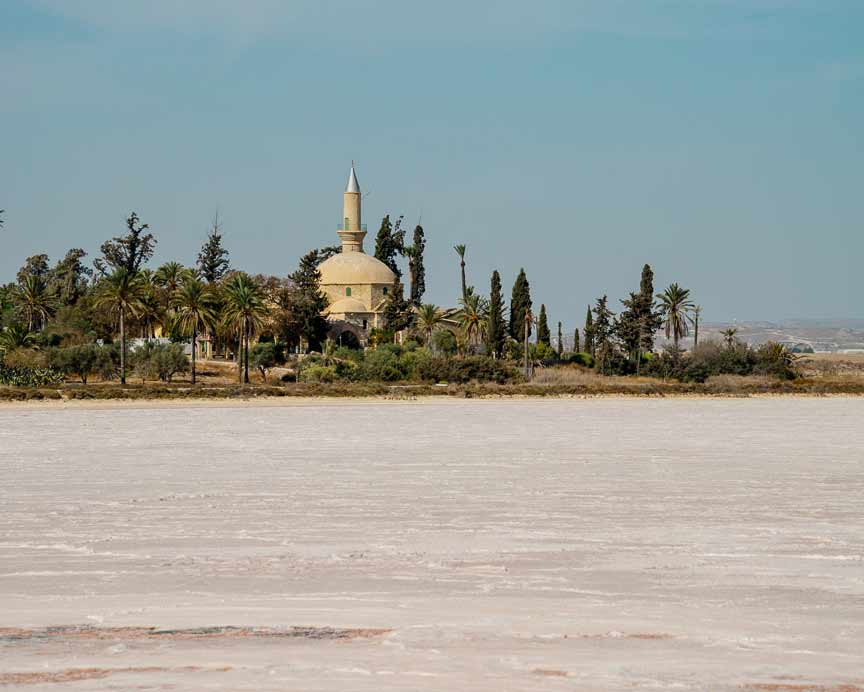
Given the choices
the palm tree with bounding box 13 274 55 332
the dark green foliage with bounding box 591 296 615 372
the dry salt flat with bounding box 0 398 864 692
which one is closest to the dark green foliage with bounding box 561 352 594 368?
the dark green foliage with bounding box 591 296 615 372

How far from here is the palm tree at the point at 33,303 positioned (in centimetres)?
7081

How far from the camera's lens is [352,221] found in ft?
289

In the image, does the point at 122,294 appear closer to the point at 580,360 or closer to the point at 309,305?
the point at 309,305

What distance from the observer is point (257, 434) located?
28156 millimetres

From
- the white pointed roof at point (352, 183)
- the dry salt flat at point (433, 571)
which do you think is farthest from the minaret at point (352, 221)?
the dry salt flat at point (433, 571)

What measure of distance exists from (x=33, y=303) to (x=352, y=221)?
25.6 m

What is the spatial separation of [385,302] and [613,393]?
1145 inches

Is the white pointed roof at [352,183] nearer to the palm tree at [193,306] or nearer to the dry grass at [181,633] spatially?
the palm tree at [193,306]

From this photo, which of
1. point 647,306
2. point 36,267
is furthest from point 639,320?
point 36,267

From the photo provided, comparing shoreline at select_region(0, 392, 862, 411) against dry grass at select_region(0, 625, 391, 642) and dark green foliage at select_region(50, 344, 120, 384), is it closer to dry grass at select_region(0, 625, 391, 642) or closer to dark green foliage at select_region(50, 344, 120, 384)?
dark green foliage at select_region(50, 344, 120, 384)

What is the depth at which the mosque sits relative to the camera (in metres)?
75.6

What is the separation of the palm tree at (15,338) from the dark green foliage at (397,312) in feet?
69.9

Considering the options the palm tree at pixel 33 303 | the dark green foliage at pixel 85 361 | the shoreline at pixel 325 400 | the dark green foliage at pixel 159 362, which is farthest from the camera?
the palm tree at pixel 33 303

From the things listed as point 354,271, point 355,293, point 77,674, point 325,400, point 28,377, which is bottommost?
point 77,674
